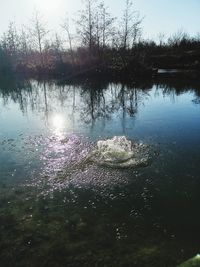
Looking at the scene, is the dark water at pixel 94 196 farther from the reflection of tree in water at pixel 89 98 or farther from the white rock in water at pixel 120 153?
the reflection of tree in water at pixel 89 98

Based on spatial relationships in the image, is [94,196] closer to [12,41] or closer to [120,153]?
[120,153]

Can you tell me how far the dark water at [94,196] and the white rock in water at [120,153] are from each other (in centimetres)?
37

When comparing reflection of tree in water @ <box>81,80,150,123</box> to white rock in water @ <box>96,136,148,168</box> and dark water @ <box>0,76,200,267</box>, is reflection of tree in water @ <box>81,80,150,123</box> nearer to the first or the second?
dark water @ <box>0,76,200,267</box>

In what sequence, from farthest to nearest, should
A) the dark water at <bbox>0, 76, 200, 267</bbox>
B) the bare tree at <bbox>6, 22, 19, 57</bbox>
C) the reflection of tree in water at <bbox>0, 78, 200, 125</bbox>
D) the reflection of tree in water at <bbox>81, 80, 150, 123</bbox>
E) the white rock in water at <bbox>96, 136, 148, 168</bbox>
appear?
1. the bare tree at <bbox>6, 22, 19, 57</bbox>
2. the reflection of tree in water at <bbox>0, 78, 200, 125</bbox>
3. the reflection of tree in water at <bbox>81, 80, 150, 123</bbox>
4. the white rock in water at <bbox>96, 136, 148, 168</bbox>
5. the dark water at <bbox>0, 76, 200, 267</bbox>

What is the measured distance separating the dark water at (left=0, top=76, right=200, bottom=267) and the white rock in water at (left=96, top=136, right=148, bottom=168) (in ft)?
1.22

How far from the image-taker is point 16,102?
20.5 meters

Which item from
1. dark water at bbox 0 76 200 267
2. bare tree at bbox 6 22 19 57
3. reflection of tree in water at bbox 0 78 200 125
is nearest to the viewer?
dark water at bbox 0 76 200 267

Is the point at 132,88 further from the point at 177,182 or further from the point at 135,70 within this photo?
the point at 177,182

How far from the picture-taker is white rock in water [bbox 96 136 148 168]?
8.73 meters

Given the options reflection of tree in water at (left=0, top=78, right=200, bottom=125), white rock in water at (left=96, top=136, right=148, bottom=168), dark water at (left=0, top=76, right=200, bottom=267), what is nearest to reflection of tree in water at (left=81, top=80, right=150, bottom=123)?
reflection of tree in water at (left=0, top=78, right=200, bottom=125)

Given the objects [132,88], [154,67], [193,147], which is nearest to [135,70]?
[154,67]

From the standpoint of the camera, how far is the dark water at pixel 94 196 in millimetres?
5191

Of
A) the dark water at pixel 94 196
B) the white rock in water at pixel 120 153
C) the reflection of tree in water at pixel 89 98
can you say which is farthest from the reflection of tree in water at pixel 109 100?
the white rock in water at pixel 120 153

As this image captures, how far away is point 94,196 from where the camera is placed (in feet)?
23.1
